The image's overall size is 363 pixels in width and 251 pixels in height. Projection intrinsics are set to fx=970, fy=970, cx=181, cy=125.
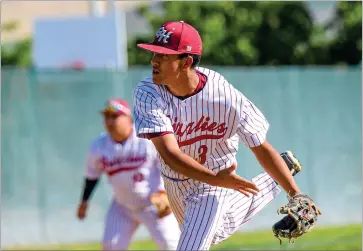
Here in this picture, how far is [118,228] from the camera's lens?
9.14 meters

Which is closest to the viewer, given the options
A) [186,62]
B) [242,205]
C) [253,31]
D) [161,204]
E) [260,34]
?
[186,62]

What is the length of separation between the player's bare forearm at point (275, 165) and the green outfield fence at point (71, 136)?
7175 mm

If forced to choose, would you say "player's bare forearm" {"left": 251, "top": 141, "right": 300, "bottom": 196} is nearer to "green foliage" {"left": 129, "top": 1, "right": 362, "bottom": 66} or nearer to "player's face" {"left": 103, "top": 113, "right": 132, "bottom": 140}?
"player's face" {"left": 103, "top": 113, "right": 132, "bottom": 140}

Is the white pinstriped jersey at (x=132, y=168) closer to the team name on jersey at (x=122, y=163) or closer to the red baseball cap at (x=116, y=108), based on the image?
the team name on jersey at (x=122, y=163)

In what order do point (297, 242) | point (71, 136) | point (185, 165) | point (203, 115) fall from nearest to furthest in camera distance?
point (185, 165) → point (203, 115) → point (297, 242) → point (71, 136)

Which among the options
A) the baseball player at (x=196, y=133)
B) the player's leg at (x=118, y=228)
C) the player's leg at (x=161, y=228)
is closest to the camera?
the baseball player at (x=196, y=133)

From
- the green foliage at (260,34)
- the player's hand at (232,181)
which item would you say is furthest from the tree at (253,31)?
the player's hand at (232,181)

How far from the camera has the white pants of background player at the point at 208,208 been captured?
609cm

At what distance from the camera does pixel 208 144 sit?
20.4ft

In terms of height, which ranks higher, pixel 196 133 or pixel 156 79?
pixel 156 79

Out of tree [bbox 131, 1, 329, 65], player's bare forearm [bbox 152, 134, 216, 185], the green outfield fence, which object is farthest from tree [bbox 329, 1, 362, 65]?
player's bare forearm [bbox 152, 134, 216, 185]

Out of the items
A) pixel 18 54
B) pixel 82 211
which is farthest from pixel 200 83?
pixel 18 54

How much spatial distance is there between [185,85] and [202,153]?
0.50m

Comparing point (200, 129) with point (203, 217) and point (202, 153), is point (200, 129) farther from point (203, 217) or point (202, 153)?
point (203, 217)
